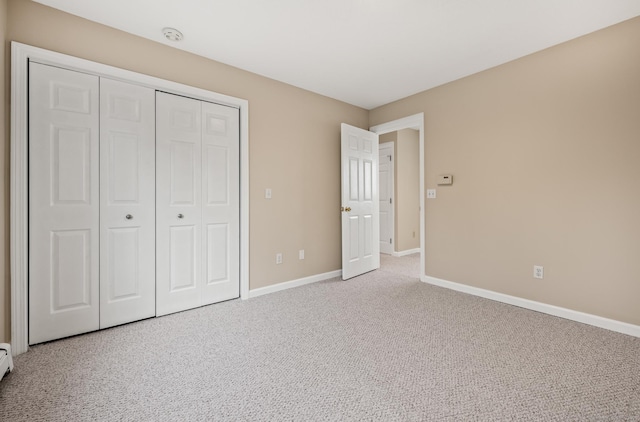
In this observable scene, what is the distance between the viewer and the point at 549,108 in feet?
8.61

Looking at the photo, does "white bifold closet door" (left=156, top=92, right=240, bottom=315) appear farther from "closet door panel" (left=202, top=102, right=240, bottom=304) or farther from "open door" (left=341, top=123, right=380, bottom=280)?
"open door" (left=341, top=123, right=380, bottom=280)

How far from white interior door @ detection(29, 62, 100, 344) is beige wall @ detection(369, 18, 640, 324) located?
11.5 feet

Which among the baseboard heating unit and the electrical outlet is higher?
the electrical outlet

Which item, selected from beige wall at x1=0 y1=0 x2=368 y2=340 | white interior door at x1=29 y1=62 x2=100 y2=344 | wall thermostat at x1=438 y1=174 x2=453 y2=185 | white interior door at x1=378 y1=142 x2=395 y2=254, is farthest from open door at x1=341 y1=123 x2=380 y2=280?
white interior door at x1=29 y1=62 x2=100 y2=344

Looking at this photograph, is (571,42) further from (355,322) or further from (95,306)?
(95,306)

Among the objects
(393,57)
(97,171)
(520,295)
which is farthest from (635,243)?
(97,171)

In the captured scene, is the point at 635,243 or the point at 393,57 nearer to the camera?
the point at 635,243

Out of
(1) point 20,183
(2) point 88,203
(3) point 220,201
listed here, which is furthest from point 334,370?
(1) point 20,183

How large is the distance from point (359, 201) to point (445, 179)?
115 cm

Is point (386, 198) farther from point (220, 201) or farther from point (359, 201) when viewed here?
point (220, 201)

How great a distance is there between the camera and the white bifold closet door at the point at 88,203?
2062 millimetres

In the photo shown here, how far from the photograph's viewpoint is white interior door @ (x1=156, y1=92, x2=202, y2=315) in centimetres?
257

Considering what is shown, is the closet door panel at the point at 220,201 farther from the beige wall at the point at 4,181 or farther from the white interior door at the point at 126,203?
the beige wall at the point at 4,181

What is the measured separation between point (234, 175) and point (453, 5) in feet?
7.74
